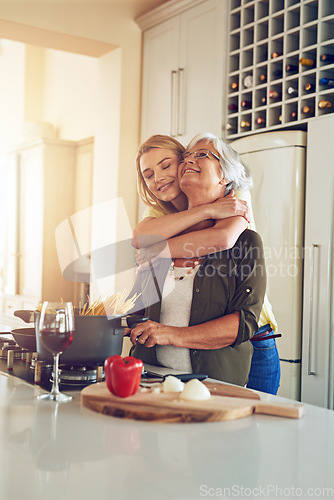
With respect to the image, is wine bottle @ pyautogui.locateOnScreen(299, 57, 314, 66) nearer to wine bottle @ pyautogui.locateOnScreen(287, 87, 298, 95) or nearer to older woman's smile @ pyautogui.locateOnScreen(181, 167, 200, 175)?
wine bottle @ pyautogui.locateOnScreen(287, 87, 298, 95)

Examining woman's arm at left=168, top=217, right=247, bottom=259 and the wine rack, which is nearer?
woman's arm at left=168, top=217, right=247, bottom=259

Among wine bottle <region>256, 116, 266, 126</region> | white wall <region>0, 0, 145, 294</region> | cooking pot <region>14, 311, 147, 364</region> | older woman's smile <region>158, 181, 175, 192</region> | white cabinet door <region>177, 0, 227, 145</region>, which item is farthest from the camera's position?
white wall <region>0, 0, 145, 294</region>

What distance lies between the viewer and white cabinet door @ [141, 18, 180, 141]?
13.4ft

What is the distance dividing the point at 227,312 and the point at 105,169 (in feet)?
10.1

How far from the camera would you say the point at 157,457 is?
2.91ft

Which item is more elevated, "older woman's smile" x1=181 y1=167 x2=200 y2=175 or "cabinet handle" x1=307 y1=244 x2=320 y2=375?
"older woman's smile" x1=181 y1=167 x2=200 y2=175

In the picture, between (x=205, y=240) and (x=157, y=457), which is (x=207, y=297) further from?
(x=157, y=457)

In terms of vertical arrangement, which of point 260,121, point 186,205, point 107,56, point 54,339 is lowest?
point 54,339

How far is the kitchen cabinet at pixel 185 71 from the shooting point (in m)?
3.70

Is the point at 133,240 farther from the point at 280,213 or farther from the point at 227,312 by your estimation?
the point at 280,213

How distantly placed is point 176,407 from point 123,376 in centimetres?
12

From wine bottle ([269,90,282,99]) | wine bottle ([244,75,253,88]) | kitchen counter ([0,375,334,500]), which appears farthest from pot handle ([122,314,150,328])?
wine bottle ([244,75,253,88])

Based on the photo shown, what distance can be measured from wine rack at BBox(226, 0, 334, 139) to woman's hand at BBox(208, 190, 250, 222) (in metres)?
1.54

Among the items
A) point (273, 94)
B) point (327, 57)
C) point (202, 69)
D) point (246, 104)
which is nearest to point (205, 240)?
point (327, 57)
